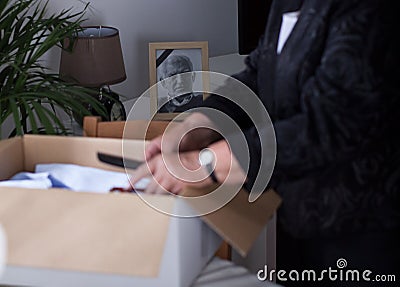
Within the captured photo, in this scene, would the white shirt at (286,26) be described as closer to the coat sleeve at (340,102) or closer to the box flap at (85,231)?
the coat sleeve at (340,102)

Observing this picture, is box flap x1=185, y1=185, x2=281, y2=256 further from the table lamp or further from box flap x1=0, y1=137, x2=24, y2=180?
the table lamp

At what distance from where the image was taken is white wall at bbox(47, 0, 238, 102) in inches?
102

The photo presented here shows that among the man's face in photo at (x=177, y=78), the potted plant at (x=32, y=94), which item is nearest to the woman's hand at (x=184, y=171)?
the potted plant at (x=32, y=94)

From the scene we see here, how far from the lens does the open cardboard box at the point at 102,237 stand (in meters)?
0.71

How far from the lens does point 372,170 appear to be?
2.93 feet

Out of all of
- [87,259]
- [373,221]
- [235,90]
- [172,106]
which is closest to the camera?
[87,259]

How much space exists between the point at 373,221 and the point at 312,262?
0.17 metres

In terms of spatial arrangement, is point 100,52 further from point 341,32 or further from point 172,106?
point 341,32

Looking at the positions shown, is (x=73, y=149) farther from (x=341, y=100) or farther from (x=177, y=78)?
(x=177, y=78)

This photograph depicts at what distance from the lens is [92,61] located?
84.3 inches

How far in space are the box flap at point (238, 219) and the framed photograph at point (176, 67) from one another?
1276 mm

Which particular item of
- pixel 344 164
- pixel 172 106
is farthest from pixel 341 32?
pixel 172 106

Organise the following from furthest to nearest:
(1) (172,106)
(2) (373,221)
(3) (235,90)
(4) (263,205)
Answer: (1) (172,106), (3) (235,90), (2) (373,221), (4) (263,205)
